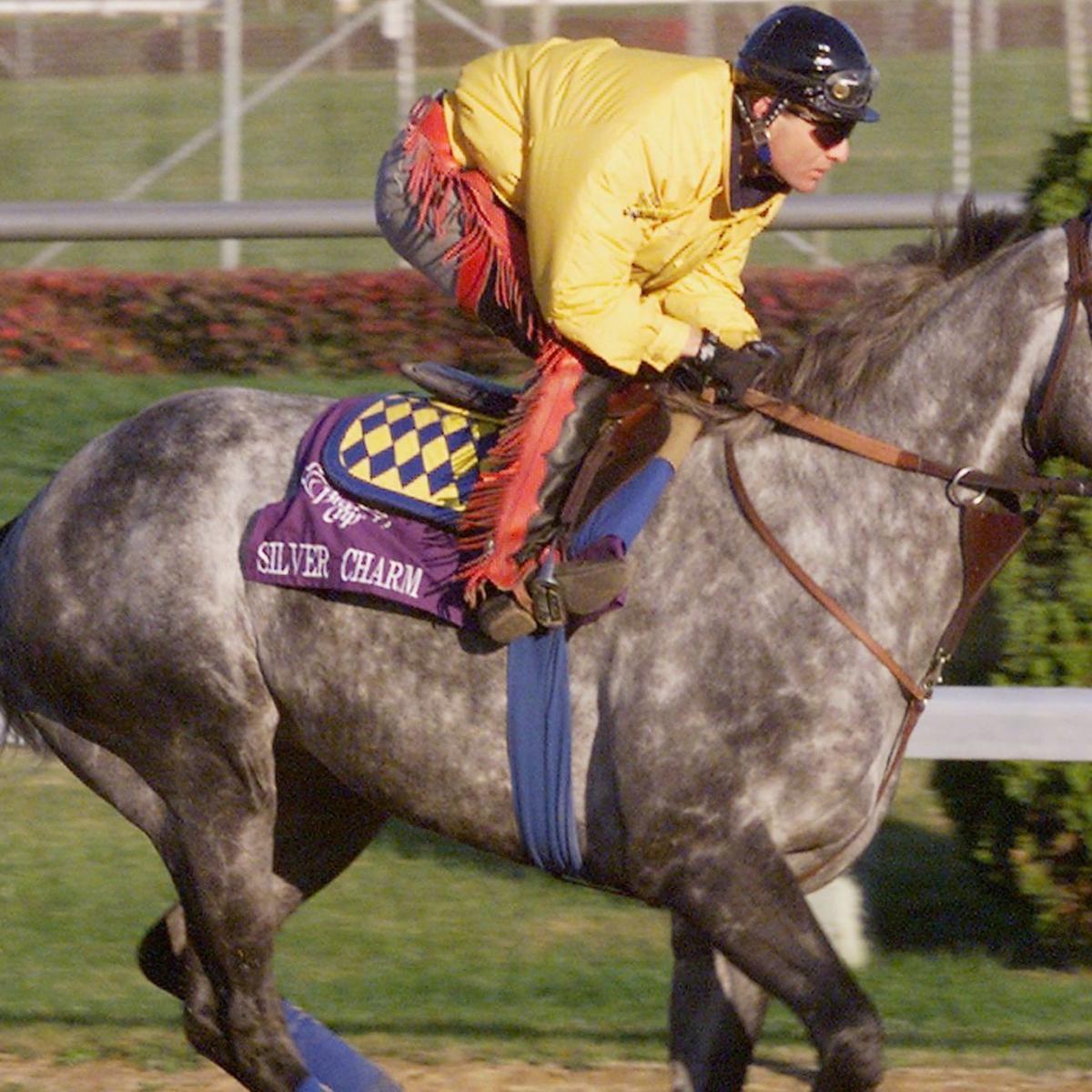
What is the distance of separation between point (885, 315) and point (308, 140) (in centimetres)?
900

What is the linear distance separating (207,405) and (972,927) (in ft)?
9.03

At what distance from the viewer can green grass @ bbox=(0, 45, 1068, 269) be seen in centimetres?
1256

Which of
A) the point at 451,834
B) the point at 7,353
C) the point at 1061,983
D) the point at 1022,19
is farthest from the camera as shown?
the point at 1022,19

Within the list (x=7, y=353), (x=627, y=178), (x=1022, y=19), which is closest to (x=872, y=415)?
(x=627, y=178)

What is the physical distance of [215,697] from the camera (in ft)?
14.5

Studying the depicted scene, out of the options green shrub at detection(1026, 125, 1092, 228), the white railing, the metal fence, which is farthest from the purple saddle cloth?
the metal fence

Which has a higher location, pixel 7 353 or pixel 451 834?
pixel 451 834

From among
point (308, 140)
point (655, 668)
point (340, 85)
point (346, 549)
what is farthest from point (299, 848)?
point (340, 85)

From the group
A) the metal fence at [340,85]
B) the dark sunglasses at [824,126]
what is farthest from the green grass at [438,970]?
the metal fence at [340,85]

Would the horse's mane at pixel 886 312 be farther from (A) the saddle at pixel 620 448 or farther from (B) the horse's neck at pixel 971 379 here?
(A) the saddle at pixel 620 448

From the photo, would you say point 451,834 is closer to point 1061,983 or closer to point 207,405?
point 207,405

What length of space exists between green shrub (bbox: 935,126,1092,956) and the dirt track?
2.11ft

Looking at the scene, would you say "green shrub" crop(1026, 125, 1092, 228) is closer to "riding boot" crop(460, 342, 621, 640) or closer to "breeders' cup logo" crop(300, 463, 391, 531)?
"riding boot" crop(460, 342, 621, 640)

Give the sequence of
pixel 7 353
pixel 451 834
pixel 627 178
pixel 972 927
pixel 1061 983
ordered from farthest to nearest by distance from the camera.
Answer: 1. pixel 7 353
2. pixel 972 927
3. pixel 1061 983
4. pixel 451 834
5. pixel 627 178
